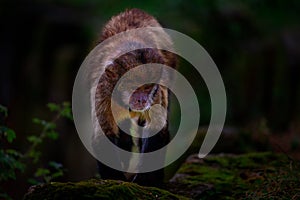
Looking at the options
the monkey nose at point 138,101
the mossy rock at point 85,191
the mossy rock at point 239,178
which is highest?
the monkey nose at point 138,101

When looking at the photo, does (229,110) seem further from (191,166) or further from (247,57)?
(191,166)

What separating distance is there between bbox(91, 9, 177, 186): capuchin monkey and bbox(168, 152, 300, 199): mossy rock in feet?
1.38

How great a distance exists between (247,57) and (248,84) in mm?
756

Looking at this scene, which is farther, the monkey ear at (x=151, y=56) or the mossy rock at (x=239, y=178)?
the monkey ear at (x=151, y=56)

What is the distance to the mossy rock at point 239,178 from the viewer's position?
211 inches

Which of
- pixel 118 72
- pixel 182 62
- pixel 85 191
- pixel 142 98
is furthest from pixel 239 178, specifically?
pixel 182 62

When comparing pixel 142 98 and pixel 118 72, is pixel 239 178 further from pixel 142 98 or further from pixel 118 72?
pixel 118 72

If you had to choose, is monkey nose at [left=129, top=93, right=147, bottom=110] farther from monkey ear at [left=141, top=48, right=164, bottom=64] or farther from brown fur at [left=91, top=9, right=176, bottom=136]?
monkey ear at [left=141, top=48, right=164, bottom=64]

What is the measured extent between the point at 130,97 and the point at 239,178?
1757 mm

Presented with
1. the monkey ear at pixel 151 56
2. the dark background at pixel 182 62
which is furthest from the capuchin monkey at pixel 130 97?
the dark background at pixel 182 62

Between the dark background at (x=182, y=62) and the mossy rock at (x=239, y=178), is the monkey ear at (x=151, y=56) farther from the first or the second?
the dark background at (x=182, y=62)

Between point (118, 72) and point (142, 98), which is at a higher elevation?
point (118, 72)

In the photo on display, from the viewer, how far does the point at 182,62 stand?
14141 millimetres

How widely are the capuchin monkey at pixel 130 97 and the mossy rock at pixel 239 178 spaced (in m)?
0.42
